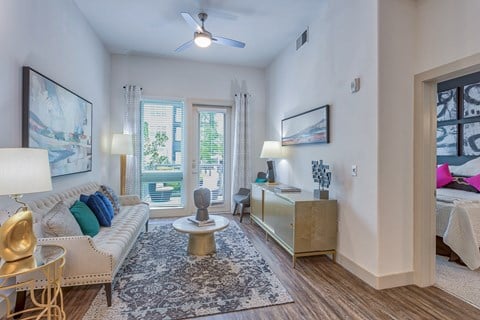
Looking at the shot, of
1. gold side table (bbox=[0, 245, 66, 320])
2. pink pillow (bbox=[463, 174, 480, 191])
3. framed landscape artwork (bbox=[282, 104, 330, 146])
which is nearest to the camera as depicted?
gold side table (bbox=[0, 245, 66, 320])

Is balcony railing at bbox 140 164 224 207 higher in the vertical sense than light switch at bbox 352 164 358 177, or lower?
lower

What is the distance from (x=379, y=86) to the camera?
2.41 m

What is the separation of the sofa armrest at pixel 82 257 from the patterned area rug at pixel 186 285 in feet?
1.08

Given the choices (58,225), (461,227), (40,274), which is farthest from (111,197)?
(461,227)

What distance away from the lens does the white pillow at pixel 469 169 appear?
13.6 feet

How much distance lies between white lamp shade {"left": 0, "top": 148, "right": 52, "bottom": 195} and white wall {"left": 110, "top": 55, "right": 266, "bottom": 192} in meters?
3.38

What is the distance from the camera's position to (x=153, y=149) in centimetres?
507

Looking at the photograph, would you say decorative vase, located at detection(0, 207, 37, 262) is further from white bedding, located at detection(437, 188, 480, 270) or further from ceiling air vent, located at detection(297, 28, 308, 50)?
white bedding, located at detection(437, 188, 480, 270)

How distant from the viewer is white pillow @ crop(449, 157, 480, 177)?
13.6 feet

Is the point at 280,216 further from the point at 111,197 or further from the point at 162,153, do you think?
the point at 162,153

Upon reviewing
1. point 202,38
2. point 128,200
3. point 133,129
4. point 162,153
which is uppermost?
point 202,38

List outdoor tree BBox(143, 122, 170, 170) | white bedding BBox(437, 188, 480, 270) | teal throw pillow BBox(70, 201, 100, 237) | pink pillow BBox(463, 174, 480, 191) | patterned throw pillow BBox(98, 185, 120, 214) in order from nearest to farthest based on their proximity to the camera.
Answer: teal throw pillow BBox(70, 201, 100, 237) < white bedding BBox(437, 188, 480, 270) < patterned throw pillow BBox(98, 185, 120, 214) < pink pillow BBox(463, 174, 480, 191) < outdoor tree BBox(143, 122, 170, 170)

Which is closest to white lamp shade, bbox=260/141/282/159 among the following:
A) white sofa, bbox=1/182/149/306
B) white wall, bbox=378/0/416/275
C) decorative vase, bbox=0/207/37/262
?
white wall, bbox=378/0/416/275

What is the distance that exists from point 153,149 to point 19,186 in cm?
359
